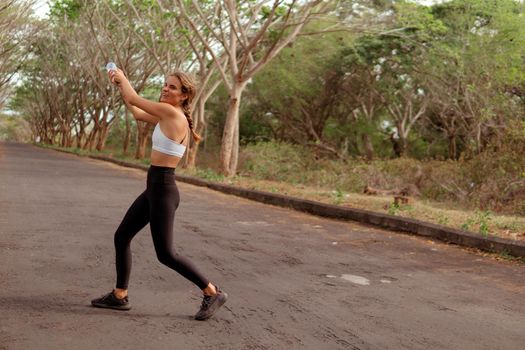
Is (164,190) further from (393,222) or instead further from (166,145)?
(393,222)

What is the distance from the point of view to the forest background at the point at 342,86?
54.0 feet

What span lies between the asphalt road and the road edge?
33 centimetres

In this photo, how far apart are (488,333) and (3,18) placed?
20.7 m

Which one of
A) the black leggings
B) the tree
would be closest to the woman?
the black leggings

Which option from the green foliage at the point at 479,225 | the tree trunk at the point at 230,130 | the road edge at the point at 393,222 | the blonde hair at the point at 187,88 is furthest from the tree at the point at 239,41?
the blonde hair at the point at 187,88

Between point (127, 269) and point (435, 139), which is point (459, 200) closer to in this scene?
point (127, 269)

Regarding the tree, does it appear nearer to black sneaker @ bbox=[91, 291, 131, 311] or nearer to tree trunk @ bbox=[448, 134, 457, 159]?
tree trunk @ bbox=[448, 134, 457, 159]

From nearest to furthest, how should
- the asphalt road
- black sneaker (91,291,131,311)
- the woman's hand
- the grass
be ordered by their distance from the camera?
the asphalt road
the woman's hand
black sneaker (91,291,131,311)
the grass

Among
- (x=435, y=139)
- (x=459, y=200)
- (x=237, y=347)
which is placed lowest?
(x=237, y=347)

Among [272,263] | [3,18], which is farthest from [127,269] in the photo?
[3,18]

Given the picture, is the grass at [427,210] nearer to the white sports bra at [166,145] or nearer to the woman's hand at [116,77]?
the white sports bra at [166,145]

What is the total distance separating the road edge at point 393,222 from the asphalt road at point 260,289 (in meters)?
0.33

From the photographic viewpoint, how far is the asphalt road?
4.25m

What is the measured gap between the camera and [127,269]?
188 inches
